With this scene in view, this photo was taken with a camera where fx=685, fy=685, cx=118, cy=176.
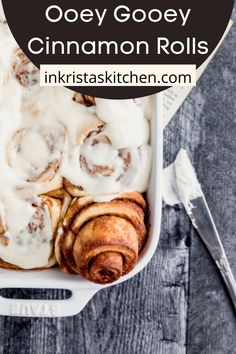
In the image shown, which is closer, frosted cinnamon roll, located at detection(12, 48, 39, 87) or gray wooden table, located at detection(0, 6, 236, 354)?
frosted cinnamon roll, located at detection(12, 48, 39, 87)

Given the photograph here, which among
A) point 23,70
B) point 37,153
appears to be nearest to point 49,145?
point 37,153

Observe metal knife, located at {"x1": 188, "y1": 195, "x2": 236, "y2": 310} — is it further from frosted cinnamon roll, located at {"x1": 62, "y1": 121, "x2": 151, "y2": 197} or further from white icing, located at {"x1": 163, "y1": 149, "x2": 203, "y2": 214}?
frosted cinnamon roll, located at {"x1": 62, "y1": 121, "x2": 151, "y2": 197}

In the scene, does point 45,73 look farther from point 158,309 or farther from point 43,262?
point 158,309

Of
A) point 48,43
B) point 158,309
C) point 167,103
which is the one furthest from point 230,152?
point 48,43

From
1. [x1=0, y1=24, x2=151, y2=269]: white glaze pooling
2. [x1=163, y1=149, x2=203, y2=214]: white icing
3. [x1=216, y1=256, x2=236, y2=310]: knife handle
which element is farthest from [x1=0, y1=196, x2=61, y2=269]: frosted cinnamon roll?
[x1=216, y1=256, x2=236, y2=310]: knife handle

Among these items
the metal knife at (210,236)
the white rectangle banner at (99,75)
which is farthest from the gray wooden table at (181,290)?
the white rectangle banner at (99,75)

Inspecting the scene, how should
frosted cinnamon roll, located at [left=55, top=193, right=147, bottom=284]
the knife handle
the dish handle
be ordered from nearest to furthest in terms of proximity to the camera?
frosted cinnamon roll, located at [left=55, top=193, right=147, bottom=284] < the dish handle < the knife handle

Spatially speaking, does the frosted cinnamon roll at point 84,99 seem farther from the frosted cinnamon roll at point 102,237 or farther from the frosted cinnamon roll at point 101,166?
the frosted cinnamon roll at point 102,237
